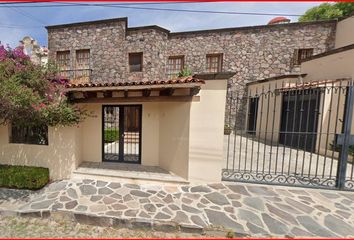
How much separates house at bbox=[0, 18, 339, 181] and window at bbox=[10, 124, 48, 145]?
7cm

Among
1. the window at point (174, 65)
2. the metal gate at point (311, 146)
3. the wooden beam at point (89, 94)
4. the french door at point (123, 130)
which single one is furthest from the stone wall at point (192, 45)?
the wooden beam at point (89, 94)

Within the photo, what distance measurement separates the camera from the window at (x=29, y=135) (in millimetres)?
5738

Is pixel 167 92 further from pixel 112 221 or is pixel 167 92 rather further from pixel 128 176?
pixel 112 221

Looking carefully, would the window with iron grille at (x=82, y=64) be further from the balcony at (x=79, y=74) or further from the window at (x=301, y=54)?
the window at (x=301, y=54)

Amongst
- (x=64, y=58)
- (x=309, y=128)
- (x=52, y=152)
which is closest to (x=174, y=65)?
(x=64, y=58)

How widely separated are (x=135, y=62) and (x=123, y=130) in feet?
25.0

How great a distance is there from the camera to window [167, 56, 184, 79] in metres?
13.5

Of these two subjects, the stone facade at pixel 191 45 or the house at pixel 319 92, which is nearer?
the house at pixel 319 92

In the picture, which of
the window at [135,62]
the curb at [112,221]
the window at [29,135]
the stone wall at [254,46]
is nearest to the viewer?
the curb at [112,221]

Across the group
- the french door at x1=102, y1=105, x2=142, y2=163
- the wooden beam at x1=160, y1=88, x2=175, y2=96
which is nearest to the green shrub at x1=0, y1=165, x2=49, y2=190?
the french door at x1=102, y1=105, x2=142, y2=163

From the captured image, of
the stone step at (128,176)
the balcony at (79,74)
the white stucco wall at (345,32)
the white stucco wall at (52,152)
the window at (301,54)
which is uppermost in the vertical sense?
the white stucco wall at (345,32)

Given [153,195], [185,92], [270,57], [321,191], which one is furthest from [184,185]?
[270,57]

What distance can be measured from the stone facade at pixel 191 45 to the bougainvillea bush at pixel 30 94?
7.73 metres

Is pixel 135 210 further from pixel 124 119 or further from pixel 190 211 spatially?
pixel 124 119
